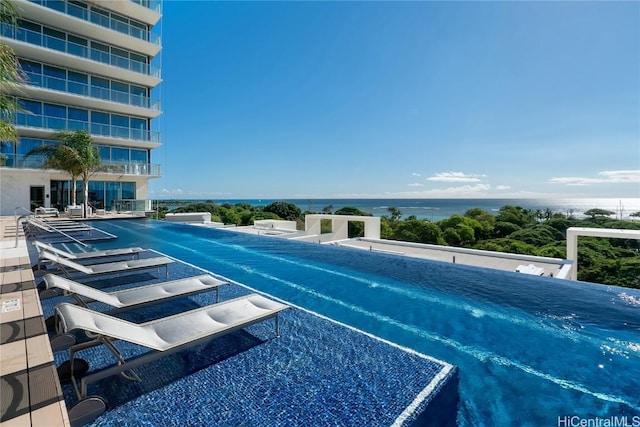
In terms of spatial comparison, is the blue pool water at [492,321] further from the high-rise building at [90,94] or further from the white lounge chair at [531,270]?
the high-rise building at [90,94]

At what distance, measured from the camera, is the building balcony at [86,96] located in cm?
1870

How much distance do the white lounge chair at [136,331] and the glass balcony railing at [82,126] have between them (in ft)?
73.4

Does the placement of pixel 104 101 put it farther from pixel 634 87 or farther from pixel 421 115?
pixel 634 87

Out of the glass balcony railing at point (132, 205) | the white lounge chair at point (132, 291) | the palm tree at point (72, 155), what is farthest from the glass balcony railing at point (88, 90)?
the white lounge chair at point (132, 291)

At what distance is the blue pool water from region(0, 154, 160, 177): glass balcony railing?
54.6 ft

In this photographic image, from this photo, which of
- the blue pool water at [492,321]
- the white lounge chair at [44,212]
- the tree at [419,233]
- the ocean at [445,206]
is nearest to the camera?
the blue pool water at [492,321]

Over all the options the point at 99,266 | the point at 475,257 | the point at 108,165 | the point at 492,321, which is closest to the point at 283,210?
the point at 108,165

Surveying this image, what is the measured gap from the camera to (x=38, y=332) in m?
3.17

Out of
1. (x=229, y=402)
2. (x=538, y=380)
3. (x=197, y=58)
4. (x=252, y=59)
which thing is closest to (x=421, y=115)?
(x=252, y=59)

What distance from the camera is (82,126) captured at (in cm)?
2072

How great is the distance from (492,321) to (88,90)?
25746mm

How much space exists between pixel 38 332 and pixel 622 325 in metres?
7.25

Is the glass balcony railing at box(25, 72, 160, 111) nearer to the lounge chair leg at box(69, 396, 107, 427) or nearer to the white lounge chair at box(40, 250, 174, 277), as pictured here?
the white lounge chair at box(40, 250, 174, 277)

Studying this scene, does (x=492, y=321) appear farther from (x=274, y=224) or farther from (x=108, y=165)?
(x=108, y=165)
